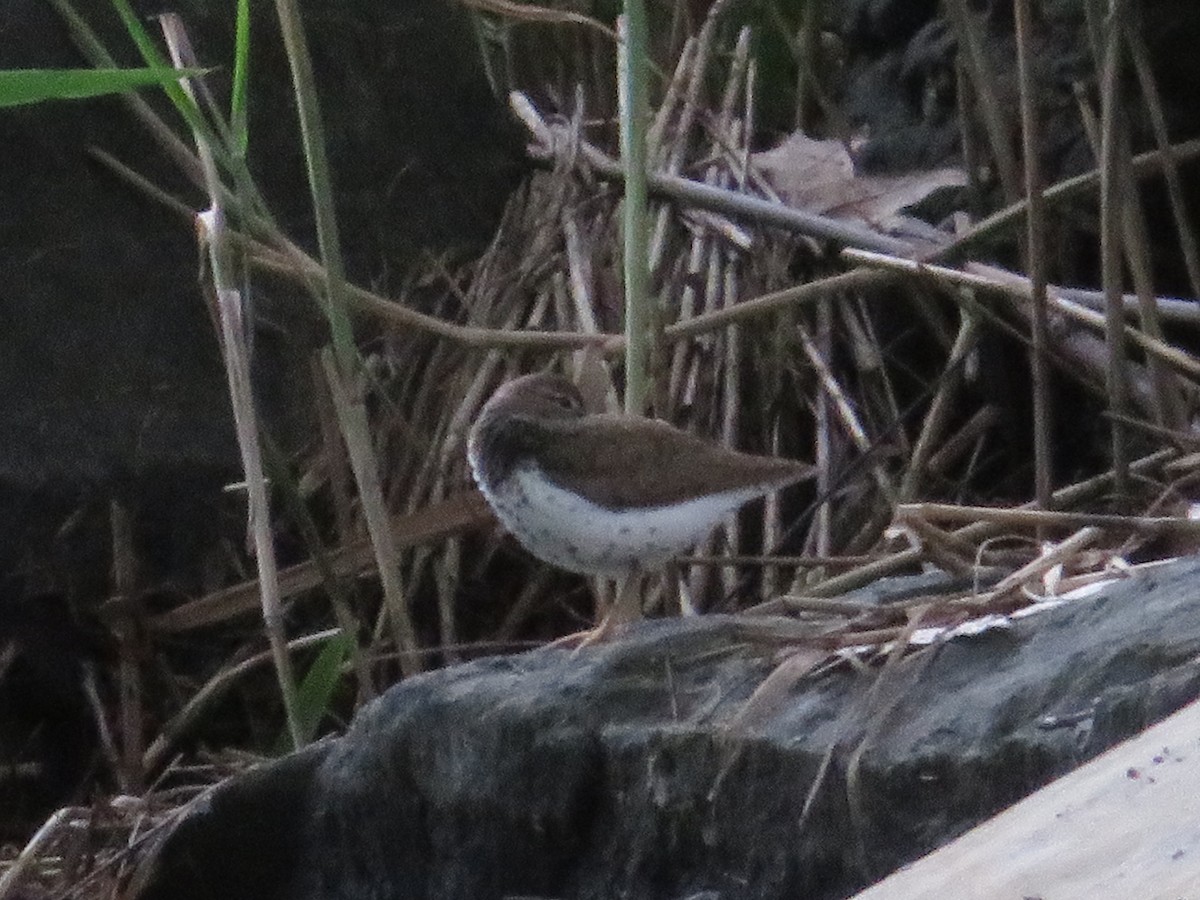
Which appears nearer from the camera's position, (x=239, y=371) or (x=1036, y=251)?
(x=239, y=371)

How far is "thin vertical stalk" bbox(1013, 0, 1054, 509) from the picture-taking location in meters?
3.37

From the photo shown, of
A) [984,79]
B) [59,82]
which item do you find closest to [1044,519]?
[984,79]

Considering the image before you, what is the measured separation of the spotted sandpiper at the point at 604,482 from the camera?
11.1 feet

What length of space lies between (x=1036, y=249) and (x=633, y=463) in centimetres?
76

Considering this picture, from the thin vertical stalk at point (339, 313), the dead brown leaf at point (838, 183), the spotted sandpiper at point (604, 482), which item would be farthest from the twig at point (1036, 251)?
the thin vertical stalk at point (339, 313)

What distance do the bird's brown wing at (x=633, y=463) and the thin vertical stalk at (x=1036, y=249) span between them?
498 mm

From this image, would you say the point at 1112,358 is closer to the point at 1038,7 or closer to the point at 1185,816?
the point at 1038,7

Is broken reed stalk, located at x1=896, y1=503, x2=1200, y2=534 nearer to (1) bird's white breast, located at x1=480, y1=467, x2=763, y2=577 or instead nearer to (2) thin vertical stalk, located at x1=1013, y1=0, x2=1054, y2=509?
(2) thin vertical stalk, located at x1=1013, y1=0, x2=1054, y2=509

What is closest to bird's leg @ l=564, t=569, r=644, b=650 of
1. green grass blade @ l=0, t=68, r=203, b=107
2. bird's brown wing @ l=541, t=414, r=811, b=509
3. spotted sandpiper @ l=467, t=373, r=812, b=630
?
spotted sandpiper @ l=467, t=373, r=812, b=630

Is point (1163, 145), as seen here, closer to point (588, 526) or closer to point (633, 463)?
point (633, 463)

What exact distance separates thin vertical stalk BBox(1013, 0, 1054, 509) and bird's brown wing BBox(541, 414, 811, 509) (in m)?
0.50

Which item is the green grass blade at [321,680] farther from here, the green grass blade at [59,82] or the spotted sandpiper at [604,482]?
the green grass blade at [59,82]

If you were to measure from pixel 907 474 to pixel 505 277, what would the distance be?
1088 millimetres

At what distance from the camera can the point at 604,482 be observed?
3389 mm
